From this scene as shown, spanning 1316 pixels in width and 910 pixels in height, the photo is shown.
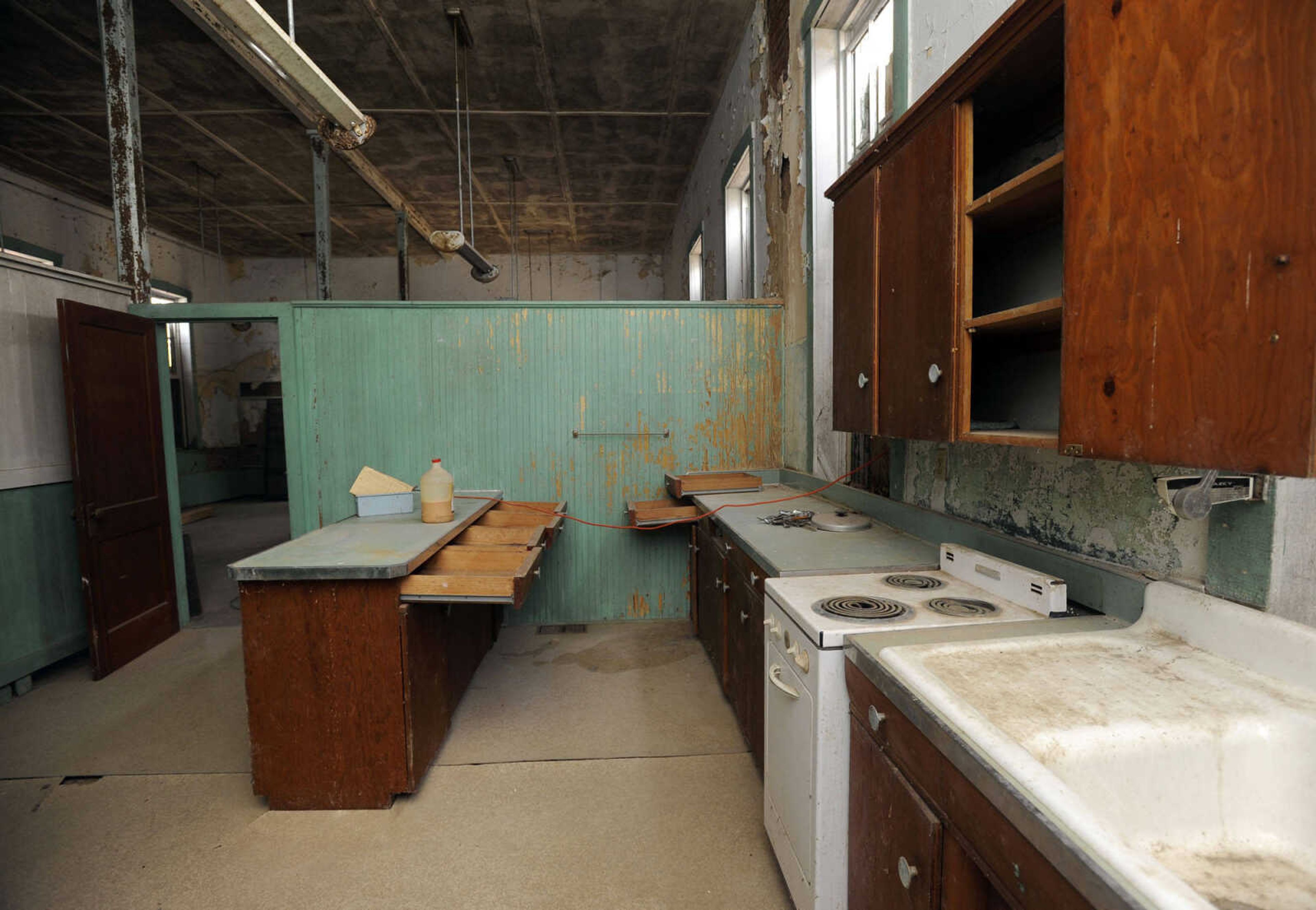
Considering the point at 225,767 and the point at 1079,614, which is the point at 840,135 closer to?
the point at 1079,614

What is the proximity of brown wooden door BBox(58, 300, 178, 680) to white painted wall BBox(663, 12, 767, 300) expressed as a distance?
4093 millimetres

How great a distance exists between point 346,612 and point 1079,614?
2293 millimetres

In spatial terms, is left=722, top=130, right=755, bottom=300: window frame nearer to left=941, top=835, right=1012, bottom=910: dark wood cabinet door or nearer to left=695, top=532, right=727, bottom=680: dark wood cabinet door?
left=695, top=532, right=727, bottom=680: dark wood cabinet door

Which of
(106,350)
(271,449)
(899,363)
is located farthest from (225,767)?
(271,449)

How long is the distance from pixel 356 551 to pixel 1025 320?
2.37m

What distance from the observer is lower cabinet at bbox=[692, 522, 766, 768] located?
2.23 meters

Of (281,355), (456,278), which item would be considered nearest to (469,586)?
(281,355)

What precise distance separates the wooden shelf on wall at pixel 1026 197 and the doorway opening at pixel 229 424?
8185 mm

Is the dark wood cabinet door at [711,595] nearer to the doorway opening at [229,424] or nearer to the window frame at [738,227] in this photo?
the window frame at [738,227]

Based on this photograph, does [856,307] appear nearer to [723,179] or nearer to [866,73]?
[866,73]

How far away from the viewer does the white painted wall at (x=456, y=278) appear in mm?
10289

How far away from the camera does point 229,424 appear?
395 inches

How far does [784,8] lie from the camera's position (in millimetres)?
3605

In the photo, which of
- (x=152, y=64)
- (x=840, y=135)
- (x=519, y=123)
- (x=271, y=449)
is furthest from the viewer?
(x=271, y=449)
